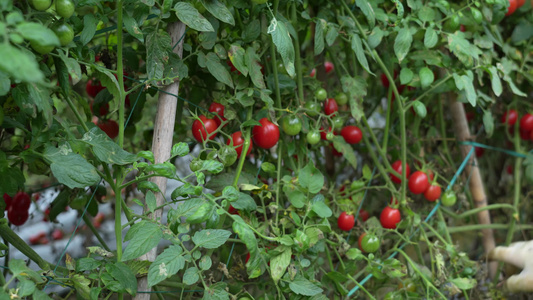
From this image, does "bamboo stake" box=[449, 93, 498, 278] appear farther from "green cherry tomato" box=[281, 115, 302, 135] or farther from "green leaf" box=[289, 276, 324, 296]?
"green leaf" box=[289, 276, 324, 296]

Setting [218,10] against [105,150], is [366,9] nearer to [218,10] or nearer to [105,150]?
[218,10]

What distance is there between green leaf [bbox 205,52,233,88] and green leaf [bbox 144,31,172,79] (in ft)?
0.33

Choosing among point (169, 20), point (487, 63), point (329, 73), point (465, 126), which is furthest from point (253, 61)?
point (465, 126)

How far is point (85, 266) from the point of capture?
0.78 meters

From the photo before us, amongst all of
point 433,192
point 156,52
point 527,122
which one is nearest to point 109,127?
point 156,52

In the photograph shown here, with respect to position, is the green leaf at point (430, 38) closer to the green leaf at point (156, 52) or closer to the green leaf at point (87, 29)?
the green leaf at point (156, 52)

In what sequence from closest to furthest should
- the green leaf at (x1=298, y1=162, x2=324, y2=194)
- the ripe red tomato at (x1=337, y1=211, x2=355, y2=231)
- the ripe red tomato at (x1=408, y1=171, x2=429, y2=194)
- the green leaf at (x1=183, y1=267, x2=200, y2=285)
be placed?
the green leaf at (x1=183, y1=267, x2=200, y2=285) → the green leaf at (x1=298, y1=162, x2=324, y2=194) → the ripe red tomato at (x1=337, y1=211, x2=355, y2=231) → the ripe red tomato at (x1=408, y1=171, x2=429, y2=194)

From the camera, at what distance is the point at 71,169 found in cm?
71

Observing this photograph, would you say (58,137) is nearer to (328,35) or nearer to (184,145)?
(184,145)

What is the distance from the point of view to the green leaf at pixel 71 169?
70cm

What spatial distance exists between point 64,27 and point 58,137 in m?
0.18

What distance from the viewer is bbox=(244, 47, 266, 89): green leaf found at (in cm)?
95

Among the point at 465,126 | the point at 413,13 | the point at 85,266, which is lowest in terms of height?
the point at 465,126

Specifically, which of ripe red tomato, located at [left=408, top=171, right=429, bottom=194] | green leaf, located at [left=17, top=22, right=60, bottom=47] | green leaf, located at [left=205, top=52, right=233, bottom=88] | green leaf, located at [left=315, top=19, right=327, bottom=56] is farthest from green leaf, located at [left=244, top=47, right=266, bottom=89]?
ripe red tomato, located at [left=408, top=171, right=429, bottom=194]
